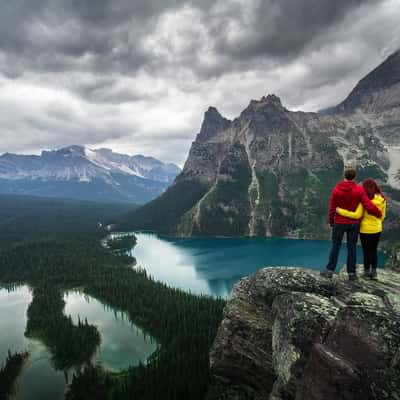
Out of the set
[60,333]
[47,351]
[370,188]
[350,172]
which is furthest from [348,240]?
[60,333]

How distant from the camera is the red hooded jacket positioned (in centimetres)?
1820

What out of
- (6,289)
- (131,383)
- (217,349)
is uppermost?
(217,349)

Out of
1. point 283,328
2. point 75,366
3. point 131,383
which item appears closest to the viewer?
point 283,328

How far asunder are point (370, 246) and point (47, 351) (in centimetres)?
10496

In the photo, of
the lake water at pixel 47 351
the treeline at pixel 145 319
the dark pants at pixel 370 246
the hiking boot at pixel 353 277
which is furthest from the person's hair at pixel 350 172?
the lake water at pixel 47 351

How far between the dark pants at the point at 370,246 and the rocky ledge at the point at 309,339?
1489 millimetres

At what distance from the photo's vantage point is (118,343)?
96.6m

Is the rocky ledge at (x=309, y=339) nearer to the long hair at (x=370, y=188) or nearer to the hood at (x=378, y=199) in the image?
the hood at (x=378, y=199)

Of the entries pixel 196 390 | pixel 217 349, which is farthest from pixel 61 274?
pixel 217 349

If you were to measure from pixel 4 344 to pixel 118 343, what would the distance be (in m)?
39.3

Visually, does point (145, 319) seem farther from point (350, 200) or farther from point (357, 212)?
point (350, 200)

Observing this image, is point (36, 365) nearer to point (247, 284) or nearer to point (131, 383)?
point (131, 383)

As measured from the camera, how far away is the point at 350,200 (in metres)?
18.7

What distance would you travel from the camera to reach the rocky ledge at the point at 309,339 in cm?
1343
